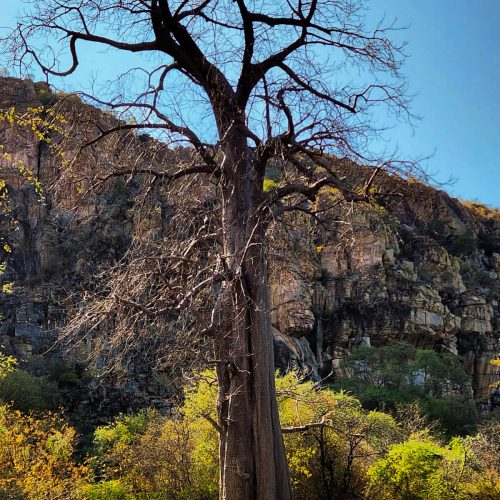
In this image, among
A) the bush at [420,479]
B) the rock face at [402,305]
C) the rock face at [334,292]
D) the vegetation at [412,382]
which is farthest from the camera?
the rock face at [402,305]

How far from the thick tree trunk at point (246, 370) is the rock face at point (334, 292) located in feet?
Result: 73.7

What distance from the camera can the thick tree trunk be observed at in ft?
14.0

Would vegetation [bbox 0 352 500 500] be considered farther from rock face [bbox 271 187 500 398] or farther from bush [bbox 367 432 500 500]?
rock face [bbox 271 187 500 398]

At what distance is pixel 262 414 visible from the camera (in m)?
4.40

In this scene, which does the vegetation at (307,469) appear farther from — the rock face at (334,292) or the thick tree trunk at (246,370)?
the rock face at (334,292)

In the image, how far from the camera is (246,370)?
14.4 ft

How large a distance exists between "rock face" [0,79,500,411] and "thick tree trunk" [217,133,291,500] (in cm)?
2247

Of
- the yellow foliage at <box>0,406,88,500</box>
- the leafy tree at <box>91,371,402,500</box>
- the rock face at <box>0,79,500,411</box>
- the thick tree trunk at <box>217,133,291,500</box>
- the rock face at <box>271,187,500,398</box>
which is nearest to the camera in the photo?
the thick tree trunk at <box>217,133,291,500</box>

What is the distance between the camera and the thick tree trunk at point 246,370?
4270 mm

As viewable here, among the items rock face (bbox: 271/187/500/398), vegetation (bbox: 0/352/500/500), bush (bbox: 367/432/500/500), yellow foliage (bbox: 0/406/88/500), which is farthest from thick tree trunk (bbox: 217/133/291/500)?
rock face (bbox: 271/187/500/398)

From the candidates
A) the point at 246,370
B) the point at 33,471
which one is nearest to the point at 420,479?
the point at 246,370

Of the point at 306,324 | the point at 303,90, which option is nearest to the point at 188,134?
the point at 303,90

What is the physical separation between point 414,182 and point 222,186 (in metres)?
1.63

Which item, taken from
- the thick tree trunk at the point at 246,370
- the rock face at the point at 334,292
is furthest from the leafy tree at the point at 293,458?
the rock face at the point at 334,292
